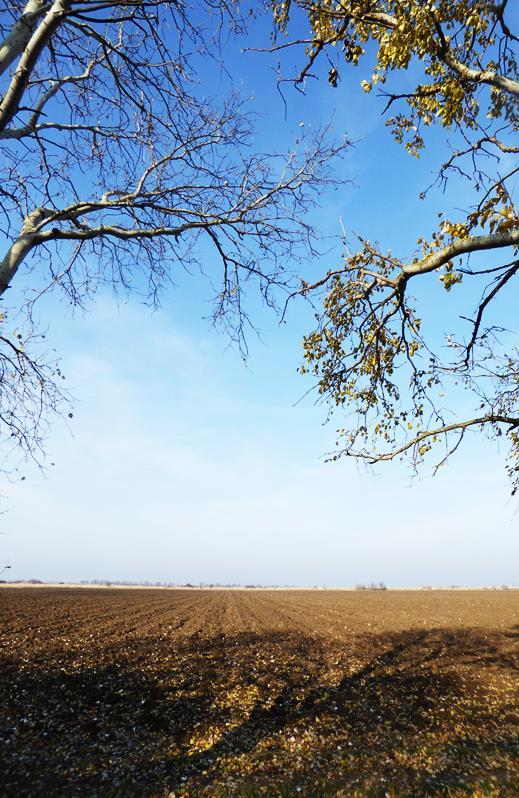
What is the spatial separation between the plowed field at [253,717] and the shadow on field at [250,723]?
4cm

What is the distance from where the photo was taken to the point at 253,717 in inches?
441

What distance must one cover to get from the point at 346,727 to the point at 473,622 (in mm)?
27811

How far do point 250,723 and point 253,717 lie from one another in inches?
17.3

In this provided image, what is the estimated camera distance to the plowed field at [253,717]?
25.7 ft

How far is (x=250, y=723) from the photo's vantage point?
35.4 ft

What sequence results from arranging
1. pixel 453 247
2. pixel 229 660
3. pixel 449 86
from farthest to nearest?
pixel 229 660 < pixel 449 86 < pixel 453 247

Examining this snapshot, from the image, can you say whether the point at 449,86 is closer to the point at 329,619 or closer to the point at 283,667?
the point at 283,667

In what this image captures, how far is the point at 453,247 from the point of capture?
6.34 metres

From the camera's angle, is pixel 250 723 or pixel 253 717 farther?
pixel 253 717

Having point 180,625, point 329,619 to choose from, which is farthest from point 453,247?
point 329,619

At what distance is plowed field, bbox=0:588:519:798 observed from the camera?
25.7ft

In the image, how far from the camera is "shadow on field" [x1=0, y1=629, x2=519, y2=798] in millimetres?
7926

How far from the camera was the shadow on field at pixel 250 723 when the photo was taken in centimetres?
793

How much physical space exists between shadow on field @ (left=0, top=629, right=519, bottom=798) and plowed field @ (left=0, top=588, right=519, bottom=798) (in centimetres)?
4
